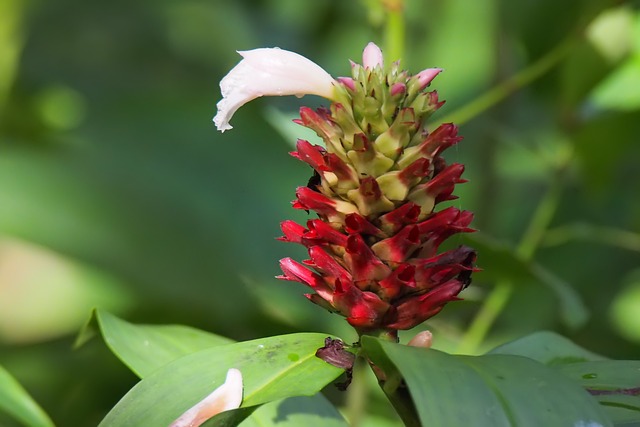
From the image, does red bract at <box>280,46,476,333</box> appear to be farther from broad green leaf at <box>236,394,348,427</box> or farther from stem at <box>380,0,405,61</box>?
stem at <box>380,0,405,61</box>

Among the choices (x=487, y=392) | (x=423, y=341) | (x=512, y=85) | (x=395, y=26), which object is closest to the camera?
(x=487, y=392)

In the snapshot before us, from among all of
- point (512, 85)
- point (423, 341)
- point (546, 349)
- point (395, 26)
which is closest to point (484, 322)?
point (512, 85)

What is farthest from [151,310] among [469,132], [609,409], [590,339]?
[609,409]

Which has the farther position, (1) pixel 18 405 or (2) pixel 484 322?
(2) pixel 484 322

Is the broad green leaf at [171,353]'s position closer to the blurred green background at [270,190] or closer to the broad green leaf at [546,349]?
the broad green leaf at [546,349]

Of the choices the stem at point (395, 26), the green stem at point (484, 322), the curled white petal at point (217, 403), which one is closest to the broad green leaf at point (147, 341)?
the curled white petal at point (217, 403)

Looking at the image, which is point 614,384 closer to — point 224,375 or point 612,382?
point 612,382

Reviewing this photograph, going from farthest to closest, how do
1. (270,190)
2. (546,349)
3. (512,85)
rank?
(270,190), (512,85), (546,349)

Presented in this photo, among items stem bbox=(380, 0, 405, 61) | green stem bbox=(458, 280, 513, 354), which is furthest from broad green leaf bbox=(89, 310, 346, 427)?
green stem bbox=(458, 280, 513, 354)
